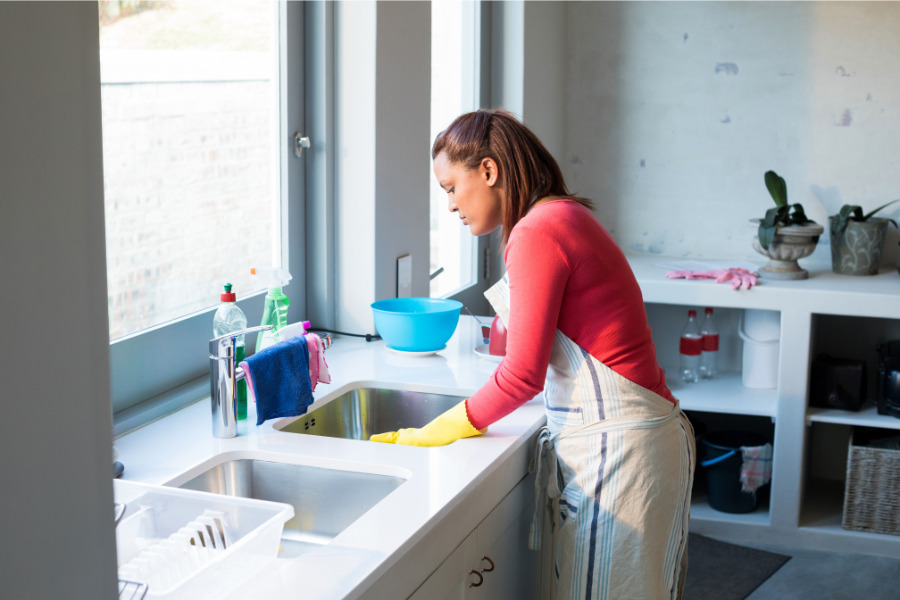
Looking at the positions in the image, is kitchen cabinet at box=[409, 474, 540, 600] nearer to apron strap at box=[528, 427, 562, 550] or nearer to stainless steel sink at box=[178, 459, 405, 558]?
apron strap at box=[528, 427, 562, 550]

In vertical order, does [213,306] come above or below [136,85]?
below

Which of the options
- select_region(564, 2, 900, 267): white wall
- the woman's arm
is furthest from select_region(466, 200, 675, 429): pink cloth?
select_region(564, 2, 900, 267): white wall

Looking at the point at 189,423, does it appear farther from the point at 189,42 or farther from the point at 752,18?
the point at 752,18

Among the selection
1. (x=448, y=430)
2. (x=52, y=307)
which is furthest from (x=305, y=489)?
(x=52, y=307)

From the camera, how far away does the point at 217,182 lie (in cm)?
201

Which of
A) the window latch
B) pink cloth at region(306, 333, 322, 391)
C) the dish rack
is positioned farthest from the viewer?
the window latch

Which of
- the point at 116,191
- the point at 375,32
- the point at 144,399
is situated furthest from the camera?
the point at 375,32

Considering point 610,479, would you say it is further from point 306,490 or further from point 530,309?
point 306,490

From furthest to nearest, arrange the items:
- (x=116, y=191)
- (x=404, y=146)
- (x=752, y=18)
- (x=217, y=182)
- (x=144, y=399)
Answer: (x=752, y=18) < (x=404, y=146) < (x=217, y=182) < (x=144, y=399) < (x=116, y=191)

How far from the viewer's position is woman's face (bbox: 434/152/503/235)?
1719 mm

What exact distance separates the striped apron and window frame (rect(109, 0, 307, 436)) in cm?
75

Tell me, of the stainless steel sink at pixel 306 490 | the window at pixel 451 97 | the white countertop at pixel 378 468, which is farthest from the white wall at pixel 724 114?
the stainless steel sink at pixel 306 490

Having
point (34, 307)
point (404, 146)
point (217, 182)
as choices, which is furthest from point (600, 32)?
point (34, 307)

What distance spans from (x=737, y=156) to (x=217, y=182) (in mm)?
2168
